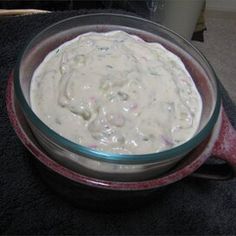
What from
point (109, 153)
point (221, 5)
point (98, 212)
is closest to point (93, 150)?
point (109, 153)

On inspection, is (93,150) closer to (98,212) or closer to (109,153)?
(109,153)

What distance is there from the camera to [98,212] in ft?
1.50

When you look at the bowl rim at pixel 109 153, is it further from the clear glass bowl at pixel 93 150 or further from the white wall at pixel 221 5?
the white wall at pixel 221 5

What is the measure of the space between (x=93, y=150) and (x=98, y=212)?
12 centimetres

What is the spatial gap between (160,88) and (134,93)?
33 millimetres

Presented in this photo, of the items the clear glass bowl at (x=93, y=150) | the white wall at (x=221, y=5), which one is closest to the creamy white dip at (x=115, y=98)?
the clear glass bowl at (x=93, y=150)

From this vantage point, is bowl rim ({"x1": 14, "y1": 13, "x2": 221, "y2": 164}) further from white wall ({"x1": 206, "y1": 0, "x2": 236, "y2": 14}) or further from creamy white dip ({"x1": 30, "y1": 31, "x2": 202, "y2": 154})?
white wall ({"x1": 206, "y1": 0, "x2": 236, "y2": 14})

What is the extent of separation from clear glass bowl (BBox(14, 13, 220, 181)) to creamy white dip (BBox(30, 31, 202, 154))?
16mm

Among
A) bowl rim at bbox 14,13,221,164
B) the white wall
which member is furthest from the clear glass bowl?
the white wall

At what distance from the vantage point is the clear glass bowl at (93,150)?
0.38 meters

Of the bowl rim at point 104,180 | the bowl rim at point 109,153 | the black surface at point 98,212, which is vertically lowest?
the black surface at point 98,212

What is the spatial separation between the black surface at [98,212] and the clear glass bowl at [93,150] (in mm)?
73

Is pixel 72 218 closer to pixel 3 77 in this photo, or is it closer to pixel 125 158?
pixel 125 158

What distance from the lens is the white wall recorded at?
128 cm
